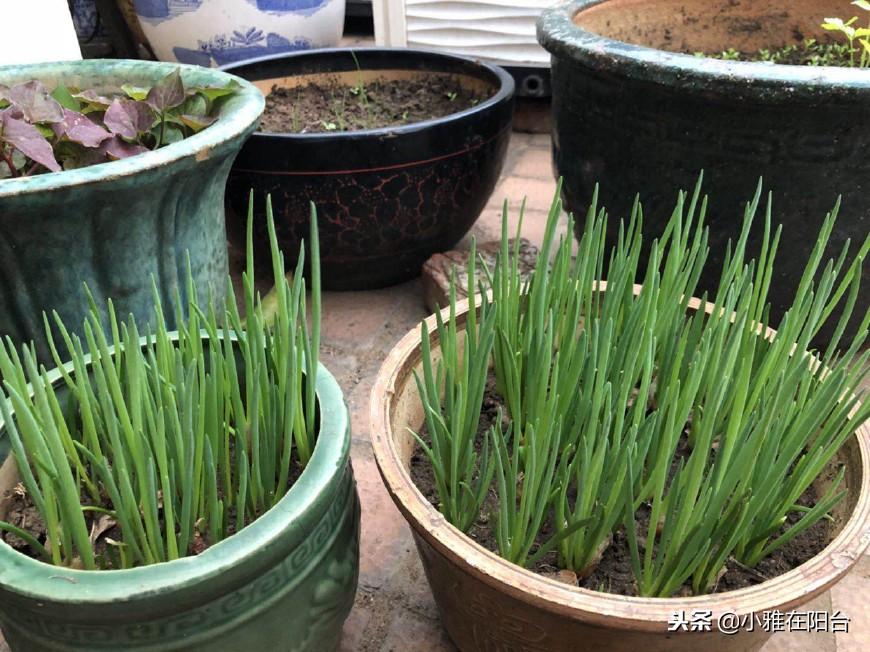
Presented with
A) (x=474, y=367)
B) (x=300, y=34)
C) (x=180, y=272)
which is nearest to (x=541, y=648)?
(x=474, y=367)

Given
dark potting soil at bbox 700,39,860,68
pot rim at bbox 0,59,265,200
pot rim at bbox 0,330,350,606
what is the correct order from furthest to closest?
dark potting soil at bbox 700,39,860,68
pot rim at bbox 0,59,265,200
pot rim at bbox 0,330,350,606

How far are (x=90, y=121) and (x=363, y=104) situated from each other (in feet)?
2.48

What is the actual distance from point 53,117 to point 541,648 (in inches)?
34.8

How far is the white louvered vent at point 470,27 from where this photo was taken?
2113mm

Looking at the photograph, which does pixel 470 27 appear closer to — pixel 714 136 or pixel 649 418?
pixel 714 136

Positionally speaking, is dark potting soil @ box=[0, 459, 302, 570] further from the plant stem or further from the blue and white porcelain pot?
the blue and white porcelain pot

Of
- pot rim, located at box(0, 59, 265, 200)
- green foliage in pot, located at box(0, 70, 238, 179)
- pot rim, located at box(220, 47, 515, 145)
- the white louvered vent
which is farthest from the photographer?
the white louvered vent

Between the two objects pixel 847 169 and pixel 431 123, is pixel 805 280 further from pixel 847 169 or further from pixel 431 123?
pixel 431 123

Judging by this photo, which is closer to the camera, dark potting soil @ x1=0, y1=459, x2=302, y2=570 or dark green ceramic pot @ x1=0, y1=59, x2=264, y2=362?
dark potting soil @ x1=0, y1=459, x2=302, y2=570

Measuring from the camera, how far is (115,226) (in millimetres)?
958

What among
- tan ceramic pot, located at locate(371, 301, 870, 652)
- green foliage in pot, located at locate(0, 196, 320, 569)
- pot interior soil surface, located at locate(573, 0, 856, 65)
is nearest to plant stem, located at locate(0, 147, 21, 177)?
green foliage in pot, located at locate(0, 196, 320, 569)

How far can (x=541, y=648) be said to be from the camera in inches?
26.9

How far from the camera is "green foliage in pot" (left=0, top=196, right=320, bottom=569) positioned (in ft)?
1.85

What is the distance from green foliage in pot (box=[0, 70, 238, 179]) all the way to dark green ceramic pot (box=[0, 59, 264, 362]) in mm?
59
